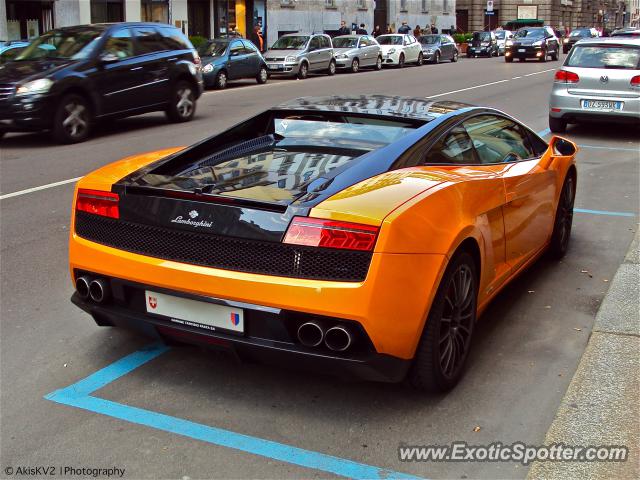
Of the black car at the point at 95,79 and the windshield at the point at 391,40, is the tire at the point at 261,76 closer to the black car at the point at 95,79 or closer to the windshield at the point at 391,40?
the black car at the point at 95,79

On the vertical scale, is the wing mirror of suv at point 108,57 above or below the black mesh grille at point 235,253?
above

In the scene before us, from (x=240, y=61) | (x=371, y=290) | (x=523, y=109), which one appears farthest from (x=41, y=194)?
(x=240, y=61)

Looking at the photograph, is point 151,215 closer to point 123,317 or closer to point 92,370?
point 123,317

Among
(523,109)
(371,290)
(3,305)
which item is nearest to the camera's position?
(371,290)

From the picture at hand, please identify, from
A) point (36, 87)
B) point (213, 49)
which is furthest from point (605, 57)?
point (213, 49)

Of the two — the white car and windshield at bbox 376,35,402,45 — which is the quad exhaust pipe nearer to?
the white car

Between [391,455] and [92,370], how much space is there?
1726mm

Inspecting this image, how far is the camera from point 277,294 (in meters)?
3.56

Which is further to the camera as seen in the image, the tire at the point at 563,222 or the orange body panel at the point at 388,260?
the tire at the point at 563,222

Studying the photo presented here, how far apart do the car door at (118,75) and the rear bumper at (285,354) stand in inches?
385

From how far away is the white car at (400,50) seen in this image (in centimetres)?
3581

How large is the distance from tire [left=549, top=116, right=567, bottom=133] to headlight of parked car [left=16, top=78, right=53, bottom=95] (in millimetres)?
8238

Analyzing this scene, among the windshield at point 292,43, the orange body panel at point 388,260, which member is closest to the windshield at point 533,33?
the windshield at point 292,43

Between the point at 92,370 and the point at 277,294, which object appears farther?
the point at 92,370
